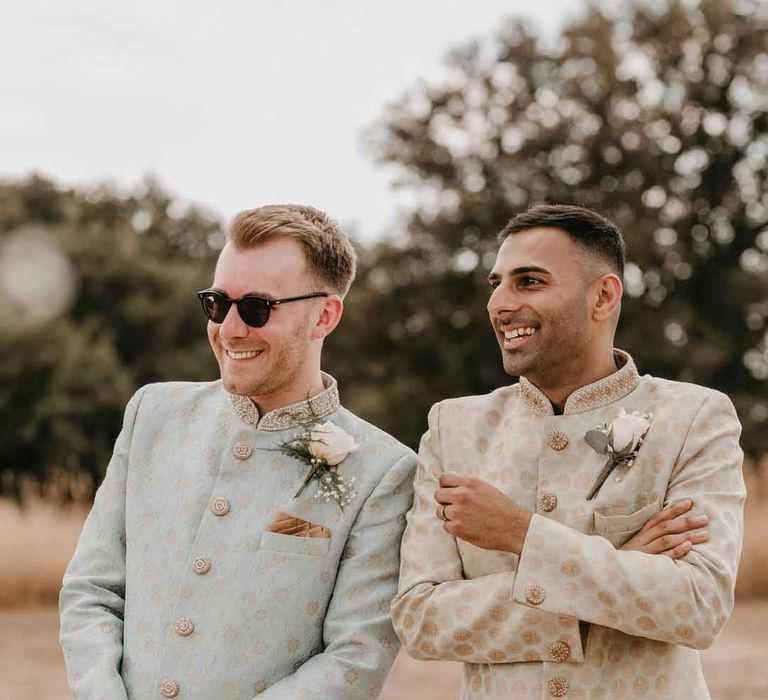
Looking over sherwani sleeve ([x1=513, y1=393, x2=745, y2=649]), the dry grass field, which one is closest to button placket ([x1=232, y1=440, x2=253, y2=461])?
sherwani sleeve ([x1=513, y1=393, x2=745, y2=649])

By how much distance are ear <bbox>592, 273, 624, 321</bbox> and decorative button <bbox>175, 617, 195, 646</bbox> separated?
154cm

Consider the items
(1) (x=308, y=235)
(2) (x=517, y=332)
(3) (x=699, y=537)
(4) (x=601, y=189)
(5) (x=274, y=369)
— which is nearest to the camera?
(3) (x=699, y=537)

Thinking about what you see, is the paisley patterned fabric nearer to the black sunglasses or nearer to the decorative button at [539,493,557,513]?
the black sunglasses

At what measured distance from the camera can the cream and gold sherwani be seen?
312cm

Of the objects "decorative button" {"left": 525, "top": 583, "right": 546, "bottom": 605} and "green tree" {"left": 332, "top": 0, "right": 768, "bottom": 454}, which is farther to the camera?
"green tree" {"left": 332, "top": 0, "right": 768, "bottom": 454}

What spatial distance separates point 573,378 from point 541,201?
69.7 ft

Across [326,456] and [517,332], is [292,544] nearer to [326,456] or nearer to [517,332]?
[326,456]

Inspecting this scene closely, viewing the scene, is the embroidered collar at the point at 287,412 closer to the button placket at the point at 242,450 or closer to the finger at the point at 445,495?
the button placket at the point at 242,450

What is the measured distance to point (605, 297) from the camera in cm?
366

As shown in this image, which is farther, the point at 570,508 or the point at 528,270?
the point at 528,270

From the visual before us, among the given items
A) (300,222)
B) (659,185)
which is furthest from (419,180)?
(300,222)

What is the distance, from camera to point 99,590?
3.64 meters

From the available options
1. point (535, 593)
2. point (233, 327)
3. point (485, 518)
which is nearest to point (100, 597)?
point (233, 327)

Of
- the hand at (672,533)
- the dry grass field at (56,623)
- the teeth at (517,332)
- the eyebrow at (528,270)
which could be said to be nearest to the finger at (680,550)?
the hand at (672,533)
